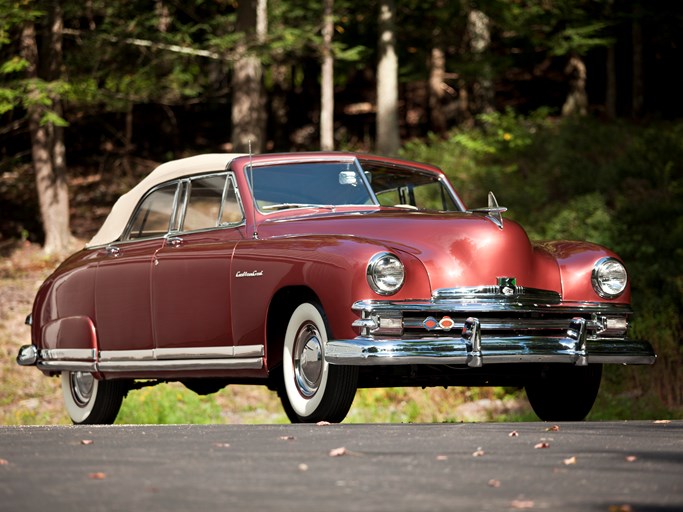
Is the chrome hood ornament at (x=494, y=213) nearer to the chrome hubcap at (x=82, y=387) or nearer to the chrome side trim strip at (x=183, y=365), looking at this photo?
the chrome side trim strip at (x=183, y=365)

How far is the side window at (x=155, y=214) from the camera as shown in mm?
10172

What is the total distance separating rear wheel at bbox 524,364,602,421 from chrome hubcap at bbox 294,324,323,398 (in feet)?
5.49

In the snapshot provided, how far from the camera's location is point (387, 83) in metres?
27.0

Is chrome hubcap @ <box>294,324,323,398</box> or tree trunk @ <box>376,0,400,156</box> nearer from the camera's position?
chrome hubcap @ <box>294,324,323,398</box>

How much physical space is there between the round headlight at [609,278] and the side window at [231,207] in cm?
250

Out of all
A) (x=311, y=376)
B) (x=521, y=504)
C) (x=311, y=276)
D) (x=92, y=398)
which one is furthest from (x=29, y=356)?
(x=521, y=504)

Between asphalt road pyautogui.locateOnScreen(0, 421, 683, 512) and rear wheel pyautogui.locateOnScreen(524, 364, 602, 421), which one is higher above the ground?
asphalt road pyautogui.locateOnScreen(0, 421, 683, 512)

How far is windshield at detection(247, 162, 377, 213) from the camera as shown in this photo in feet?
30.7

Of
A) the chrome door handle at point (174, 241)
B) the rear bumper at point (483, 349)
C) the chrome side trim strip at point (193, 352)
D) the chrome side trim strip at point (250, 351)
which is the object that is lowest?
the chrome side trim strip at point (193, 352)

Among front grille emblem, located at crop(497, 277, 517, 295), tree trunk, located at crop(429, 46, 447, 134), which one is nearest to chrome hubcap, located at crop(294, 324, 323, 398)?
front grille emblem, located at crop(497, 277, 517, 295)

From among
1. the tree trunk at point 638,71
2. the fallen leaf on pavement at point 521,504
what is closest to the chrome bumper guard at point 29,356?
the fallen leaf on pavement at point 521,504

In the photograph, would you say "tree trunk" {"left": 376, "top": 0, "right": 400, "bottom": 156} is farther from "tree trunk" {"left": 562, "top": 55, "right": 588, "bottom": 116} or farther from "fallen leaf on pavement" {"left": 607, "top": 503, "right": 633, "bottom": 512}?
"fallen leaf on pavement" {"left": 607, "top": 503, "right": 633, "bottom": 512}

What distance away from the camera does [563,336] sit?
28.5 feet

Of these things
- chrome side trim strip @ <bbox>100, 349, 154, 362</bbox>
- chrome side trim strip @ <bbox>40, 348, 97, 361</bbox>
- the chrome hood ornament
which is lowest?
chrome side trim strip @ <bbox>40, 348, 97, 361</bbox>
